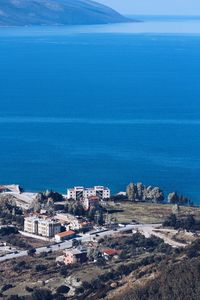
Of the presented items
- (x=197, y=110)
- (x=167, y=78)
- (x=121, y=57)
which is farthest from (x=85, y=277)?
(x=121, y=57)

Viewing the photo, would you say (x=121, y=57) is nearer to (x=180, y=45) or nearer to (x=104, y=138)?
(x=180, y=45)

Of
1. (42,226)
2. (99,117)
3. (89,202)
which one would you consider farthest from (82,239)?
(99,117)

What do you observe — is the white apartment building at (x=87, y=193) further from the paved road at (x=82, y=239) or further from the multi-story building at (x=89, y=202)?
the paved road at (x=82, y=239)

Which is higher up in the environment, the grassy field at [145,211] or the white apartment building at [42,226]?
the grassy field at [145,211]

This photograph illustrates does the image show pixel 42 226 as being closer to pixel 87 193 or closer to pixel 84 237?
pixel 84 237

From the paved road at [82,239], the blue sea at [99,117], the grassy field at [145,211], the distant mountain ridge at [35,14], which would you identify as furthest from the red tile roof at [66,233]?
the distant mountain ridge at [35,14]

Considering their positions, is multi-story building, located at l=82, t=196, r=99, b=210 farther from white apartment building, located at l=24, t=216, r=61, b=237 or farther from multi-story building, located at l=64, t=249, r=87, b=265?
multi-story building, located at l=64, t=249, r=87, b=265
